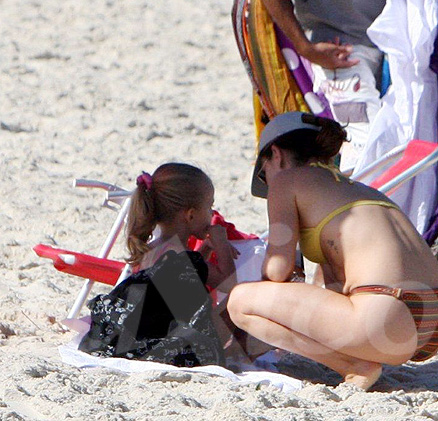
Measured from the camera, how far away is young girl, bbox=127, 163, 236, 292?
3605 mm

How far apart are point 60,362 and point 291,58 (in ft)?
6.38

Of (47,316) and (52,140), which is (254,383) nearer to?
(47,316)

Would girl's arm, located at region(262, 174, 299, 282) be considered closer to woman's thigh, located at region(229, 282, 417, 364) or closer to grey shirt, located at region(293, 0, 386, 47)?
woman's thigh, located at region(229, 282, 417, 364)

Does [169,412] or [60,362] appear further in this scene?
[60,362]

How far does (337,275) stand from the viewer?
11.2 feet

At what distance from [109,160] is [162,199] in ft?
8.29

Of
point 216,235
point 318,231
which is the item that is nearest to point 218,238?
point 216,235

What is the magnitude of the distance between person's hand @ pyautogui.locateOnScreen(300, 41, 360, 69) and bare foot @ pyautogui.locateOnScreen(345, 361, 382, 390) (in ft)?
5.53

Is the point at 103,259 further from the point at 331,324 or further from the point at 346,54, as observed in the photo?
the point at 346,54

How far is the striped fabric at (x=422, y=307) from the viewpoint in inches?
124

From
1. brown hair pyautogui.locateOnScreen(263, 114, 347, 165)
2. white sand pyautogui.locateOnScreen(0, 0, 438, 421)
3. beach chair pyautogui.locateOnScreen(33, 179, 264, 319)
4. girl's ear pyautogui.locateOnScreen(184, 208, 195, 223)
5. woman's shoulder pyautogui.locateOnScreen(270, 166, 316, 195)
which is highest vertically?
brown hair pyautogui.locateOnScreen(263, 114, 347, 165)

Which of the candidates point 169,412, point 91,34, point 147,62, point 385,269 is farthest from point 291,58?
point 91,34

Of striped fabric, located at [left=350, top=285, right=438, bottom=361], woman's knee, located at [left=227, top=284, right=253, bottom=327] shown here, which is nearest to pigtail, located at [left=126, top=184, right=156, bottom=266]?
woman's knee, located at [left=227, top=284, right=253, bottom=327]

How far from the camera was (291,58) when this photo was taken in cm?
476
